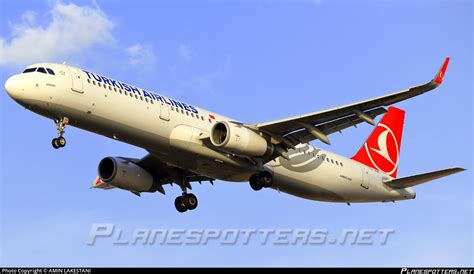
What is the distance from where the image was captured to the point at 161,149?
1572 inches

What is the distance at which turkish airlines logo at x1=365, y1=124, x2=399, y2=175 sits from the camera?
49.3 metres

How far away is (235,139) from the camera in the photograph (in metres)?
→ 39.4

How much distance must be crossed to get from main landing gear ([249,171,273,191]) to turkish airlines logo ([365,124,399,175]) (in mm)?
9031

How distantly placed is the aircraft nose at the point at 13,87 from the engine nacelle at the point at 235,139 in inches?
328

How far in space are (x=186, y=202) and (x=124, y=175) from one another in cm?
340

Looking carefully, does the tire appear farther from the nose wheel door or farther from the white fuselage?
the nose wheel door

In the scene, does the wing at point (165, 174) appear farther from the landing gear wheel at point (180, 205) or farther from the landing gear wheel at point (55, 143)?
the landing gear wheel at point (55, 143)

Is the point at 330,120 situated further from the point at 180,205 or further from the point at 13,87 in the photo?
the point at 13,87

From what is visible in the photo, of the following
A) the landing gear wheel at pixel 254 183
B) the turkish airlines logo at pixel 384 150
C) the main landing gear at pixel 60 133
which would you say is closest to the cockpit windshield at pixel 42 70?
the main landing gear at pixel 60 133

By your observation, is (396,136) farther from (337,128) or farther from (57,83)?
(57,83)

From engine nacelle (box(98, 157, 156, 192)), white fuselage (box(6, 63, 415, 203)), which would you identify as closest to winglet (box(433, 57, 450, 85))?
white fuselage (box(6, 63, 415, 203))

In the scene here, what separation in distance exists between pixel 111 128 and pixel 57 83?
9.56 ft

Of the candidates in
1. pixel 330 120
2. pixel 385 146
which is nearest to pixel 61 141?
pixel 330 120

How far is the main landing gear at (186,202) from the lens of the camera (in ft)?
149
